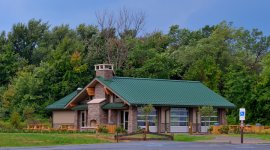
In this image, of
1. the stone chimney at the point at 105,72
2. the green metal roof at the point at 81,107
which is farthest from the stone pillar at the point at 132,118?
the green metal roof at the point at 81,107

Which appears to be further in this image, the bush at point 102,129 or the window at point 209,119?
the window at point 209,119

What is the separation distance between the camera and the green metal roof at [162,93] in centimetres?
5598

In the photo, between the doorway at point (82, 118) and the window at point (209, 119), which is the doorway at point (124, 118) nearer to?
the doorway at point (82, 118)

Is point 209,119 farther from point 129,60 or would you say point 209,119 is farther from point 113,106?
point 129,60

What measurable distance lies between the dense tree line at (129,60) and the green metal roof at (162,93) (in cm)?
702

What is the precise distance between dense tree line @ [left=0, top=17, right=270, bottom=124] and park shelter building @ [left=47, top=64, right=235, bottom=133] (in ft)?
25.2

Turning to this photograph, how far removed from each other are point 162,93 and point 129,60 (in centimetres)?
2912

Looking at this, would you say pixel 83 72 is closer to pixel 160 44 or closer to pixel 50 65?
pixel 50 65

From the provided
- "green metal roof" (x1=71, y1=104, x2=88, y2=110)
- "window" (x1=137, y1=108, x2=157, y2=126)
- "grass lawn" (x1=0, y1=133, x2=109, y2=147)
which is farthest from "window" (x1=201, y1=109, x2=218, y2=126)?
"grass lawn" (x1=0, y1=133, x2=109, y2=147)

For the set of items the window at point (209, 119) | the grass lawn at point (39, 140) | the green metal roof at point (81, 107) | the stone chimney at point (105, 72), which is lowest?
the grass lawn at point (39, 140)

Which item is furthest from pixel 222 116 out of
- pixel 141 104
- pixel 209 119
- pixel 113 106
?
pixel 113 106

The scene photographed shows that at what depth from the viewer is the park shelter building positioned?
2202 inches

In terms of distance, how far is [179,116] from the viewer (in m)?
58.4

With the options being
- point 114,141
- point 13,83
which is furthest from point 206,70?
point 114,141
